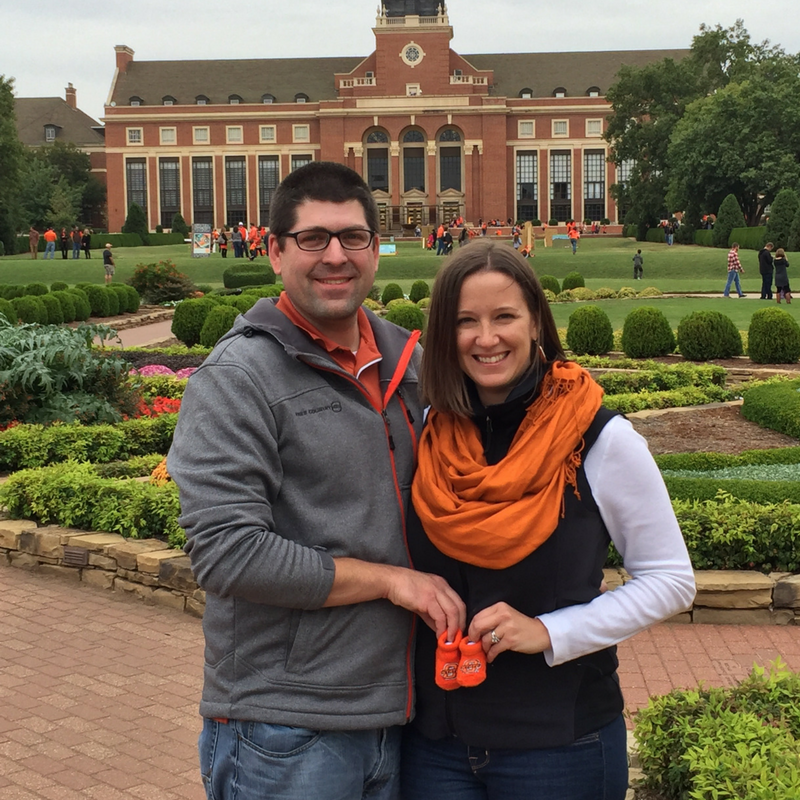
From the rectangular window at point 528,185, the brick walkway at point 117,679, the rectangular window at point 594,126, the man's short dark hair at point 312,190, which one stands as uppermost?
the rectangular window at point 594,126

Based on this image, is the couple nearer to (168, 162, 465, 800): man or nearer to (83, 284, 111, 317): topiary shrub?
(168, 162, 465, 800): man

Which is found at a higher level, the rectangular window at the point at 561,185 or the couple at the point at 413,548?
the rectangular window at the point at 561,185

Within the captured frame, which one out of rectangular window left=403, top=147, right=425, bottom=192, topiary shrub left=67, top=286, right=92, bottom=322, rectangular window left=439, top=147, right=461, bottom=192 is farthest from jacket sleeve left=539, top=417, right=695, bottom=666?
rectangular window left=403, top=147, right=425, bottom=192

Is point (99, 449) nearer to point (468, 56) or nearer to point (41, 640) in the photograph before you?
point (41, 640)

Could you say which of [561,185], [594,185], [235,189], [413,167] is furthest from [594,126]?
[235,189]

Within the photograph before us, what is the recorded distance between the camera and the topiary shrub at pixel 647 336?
13.1 metres

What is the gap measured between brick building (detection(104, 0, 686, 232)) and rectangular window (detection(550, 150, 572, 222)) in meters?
0.09

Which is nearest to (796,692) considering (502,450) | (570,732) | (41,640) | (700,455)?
(570,732)

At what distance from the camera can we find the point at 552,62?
71625 mm

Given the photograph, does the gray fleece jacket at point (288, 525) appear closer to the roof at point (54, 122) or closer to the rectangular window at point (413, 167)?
the rectangular window at point (413, 167)

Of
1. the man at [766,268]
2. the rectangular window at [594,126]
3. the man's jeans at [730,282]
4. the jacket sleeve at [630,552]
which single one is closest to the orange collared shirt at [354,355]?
the jacket sleeve at [630,552]

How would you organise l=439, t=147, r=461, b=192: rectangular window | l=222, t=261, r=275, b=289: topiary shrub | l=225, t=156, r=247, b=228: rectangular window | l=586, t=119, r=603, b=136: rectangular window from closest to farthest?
l=222, t=261, r=275, b=289: topiary shrub
l=439, t=147, r=461, b=192: rectangular window
l=586, t=119, r=603, b=136: rectangular window
l=225, t=156, r=247, b=228: rectangular window

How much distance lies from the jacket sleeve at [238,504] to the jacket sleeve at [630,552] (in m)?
0.45

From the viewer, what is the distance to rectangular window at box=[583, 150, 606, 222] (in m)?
69.4
